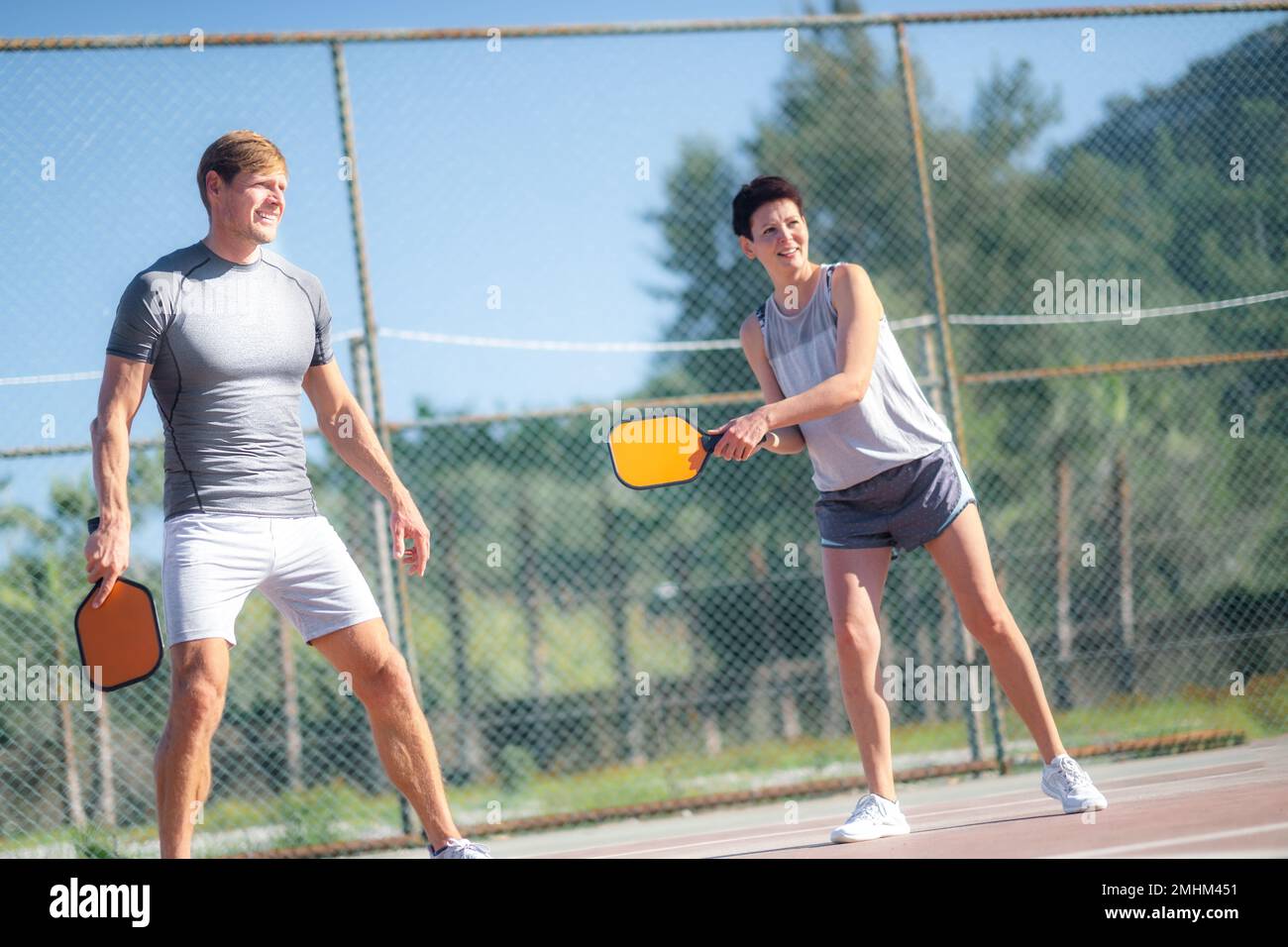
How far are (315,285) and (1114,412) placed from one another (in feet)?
68.9

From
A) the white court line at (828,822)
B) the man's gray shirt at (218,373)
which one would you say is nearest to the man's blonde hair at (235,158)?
the man's gray shirt at (218,373)

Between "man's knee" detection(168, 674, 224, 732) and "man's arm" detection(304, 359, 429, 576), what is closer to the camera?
"man's knee" detection(168, 674, 224, 732)

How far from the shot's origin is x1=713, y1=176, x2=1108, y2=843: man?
4027 mm

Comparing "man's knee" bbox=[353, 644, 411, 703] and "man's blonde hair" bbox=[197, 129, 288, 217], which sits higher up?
"man's blonde hair" bbox=[197, 129, 288, 217]

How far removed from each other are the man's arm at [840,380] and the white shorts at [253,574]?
43.6 inches

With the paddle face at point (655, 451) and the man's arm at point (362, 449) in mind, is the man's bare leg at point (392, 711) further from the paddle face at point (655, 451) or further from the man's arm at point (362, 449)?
the paddle face at point (655, 451)

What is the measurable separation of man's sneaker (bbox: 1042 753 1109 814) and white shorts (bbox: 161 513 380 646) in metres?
2.04

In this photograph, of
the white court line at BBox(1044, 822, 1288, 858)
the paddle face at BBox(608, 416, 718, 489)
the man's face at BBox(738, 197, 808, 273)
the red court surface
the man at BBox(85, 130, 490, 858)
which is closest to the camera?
the white court line at BBox(1044, 822, 1288, 858)

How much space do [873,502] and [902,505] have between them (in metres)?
0.09

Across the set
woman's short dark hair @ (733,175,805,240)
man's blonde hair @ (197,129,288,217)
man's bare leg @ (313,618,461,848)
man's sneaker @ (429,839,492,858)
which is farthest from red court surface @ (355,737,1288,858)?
man's blonde hair @ (197,129,288,217)

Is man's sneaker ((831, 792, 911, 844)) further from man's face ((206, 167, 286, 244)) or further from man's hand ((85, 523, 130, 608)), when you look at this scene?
man's face ((206, 167, 286, 244))

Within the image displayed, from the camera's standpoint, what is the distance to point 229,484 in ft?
11.9
